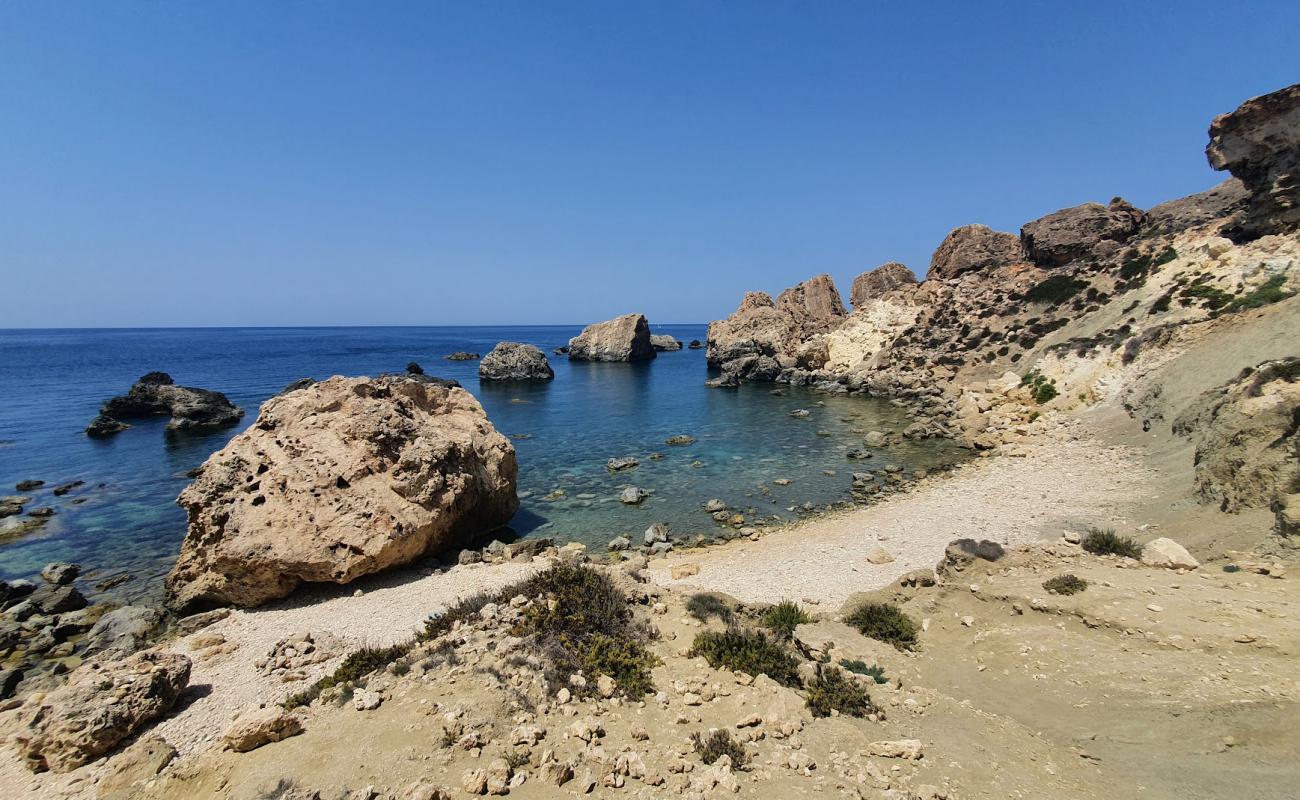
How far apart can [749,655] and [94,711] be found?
36.9 ft

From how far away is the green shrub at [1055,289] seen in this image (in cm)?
4884

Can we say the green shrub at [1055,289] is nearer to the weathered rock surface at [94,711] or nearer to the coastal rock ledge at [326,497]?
the coastal rock ledge at [326,497]

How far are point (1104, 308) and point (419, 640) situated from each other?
52180 mm

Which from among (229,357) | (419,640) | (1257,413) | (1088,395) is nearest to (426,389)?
(419,640)

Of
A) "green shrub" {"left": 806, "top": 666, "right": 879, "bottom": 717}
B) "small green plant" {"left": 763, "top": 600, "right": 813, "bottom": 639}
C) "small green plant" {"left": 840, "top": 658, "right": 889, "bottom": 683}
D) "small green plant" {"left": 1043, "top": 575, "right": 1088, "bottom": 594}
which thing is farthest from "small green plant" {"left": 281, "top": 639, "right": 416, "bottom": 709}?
"small green plant" {"left": 1043, "top": 575, "right": 1088, "bottom": 594}

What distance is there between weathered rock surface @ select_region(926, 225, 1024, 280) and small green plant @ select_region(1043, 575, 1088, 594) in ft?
204

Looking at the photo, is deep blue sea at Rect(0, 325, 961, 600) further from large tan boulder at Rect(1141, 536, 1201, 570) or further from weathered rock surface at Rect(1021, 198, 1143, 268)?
weathered rock surface at Rect(1021, 198, 1143, 268)

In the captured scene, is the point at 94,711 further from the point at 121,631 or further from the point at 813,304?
the point at 813,304

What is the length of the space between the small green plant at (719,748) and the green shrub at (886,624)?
18.1ft

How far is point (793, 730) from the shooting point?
8.31 m

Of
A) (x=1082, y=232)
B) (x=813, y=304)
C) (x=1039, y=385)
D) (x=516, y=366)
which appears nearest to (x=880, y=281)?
(x=813, y=304)

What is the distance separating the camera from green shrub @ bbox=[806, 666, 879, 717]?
8930 millimetres

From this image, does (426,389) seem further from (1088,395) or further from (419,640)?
(1088,395)

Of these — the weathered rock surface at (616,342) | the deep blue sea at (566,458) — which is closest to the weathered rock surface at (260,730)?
the deep blue sea at (566,458)
